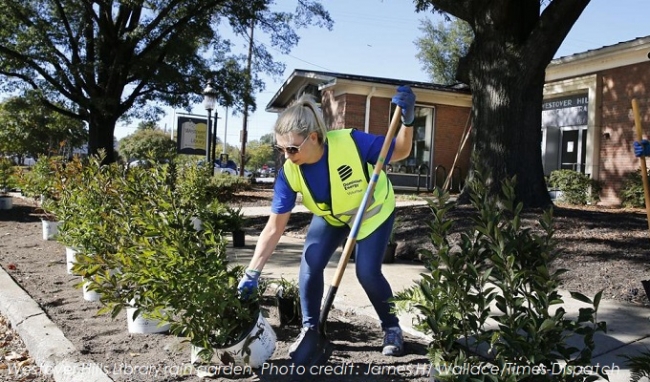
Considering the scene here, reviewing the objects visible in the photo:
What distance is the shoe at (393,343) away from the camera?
3.54m

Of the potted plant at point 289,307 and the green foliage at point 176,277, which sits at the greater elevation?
the green foliage at point 176,277

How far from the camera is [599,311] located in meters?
4.67

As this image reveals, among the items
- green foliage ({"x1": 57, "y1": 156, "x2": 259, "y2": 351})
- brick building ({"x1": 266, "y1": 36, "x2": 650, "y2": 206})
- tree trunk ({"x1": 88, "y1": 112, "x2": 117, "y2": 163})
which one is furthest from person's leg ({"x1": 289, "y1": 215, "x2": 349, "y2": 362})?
tree trunk ({"x1": 88, "y1": 112, "x2": 117, "y2": 163})

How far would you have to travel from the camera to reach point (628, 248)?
646 cm

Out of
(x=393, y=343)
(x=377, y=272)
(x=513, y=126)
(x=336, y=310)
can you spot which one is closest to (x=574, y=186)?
(x=513, y=126)

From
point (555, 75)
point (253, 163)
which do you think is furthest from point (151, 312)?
point (253, 163)

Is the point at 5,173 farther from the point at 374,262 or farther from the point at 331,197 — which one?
the point at 374,262

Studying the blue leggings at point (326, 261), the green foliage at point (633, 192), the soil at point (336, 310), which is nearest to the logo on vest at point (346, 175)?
the blue leggings at point (326, 261)

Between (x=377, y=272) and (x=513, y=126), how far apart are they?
21.0 ft

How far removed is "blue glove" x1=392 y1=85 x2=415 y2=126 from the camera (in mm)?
3314

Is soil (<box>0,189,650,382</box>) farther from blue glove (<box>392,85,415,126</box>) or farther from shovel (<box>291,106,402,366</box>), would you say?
blue glove (<box>392,85,415,126</box>)

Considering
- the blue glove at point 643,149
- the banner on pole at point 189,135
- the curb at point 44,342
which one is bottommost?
the curb at point 44,342

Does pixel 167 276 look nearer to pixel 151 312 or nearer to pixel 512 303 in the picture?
pixel 151 312

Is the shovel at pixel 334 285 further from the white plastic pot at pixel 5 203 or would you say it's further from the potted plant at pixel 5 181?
the white plastic pot at pixel 5 203
